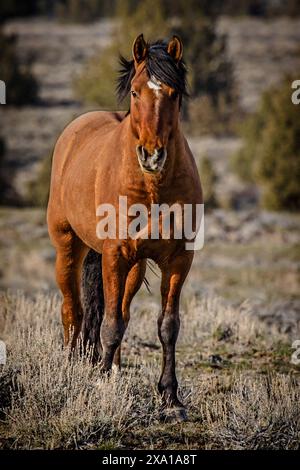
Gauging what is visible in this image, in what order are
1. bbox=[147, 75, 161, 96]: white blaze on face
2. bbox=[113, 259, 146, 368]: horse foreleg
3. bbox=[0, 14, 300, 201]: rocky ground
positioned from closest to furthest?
bbox=[147, 75, 161, 96]: white blaze on face
bbox=[113, 259, 146, 368]: horse foreleg
bbox=[0, 14, 300, 201]: rocky ground

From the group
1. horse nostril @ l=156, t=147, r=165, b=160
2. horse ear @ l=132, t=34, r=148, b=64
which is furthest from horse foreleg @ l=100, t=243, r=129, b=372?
horse ear @ l=132, t=34, r=148, b=64

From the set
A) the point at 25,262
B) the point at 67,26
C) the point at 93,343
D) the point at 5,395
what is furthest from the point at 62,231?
the point at 67,26

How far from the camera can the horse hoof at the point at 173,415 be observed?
5.68 m

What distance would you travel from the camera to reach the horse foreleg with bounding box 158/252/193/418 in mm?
5770

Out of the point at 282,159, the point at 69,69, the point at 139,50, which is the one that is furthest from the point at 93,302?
the point at 69,69

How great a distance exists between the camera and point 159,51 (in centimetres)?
540

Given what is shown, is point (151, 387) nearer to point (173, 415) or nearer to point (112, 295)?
point (173, 415)

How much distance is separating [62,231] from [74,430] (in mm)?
2519

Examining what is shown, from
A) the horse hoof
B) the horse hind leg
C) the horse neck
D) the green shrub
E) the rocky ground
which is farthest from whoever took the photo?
the rocky ground

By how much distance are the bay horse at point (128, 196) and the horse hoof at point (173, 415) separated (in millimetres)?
17

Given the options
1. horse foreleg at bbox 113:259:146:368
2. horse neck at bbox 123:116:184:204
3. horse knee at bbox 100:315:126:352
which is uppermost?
horse neck at bbox 123:116:184:204

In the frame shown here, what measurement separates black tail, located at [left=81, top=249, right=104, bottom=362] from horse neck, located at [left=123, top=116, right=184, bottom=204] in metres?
1.76

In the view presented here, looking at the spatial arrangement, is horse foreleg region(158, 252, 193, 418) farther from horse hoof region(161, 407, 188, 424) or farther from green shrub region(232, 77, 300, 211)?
green shrub region(232, 77, 300, 211)

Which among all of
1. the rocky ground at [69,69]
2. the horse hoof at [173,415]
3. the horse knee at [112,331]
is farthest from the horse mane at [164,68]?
the rocky ground at [69,69]
